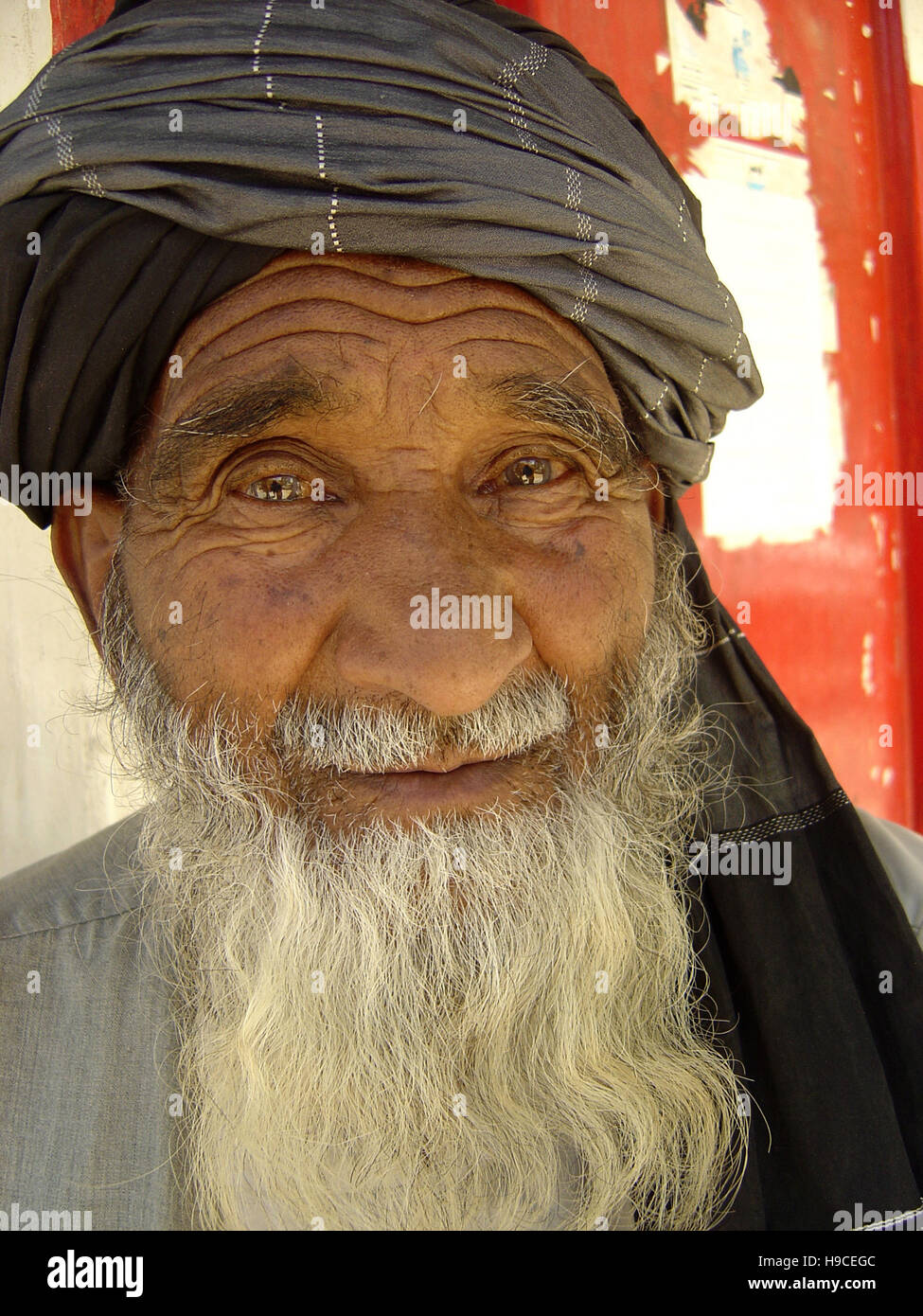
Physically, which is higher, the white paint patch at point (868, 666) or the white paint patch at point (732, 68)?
the white paint patch at point (732, 68)

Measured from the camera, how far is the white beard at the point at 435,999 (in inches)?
51.3

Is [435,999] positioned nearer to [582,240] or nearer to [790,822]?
[790,822]

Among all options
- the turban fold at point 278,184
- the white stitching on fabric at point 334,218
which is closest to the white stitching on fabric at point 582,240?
the turban fold at point 278,184

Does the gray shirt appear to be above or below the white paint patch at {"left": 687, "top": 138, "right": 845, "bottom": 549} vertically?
below

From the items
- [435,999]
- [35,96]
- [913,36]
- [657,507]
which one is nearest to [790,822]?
[657,507]

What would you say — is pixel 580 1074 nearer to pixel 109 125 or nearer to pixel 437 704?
pixel 437 704

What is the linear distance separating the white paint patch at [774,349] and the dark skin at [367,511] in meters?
1.15

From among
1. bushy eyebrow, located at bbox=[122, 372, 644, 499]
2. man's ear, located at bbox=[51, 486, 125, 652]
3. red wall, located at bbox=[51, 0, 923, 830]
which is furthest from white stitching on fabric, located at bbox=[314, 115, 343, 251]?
red wall, located at bbox=[51, 0, 923, 830]

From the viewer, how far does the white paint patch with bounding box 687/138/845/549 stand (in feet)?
8.13

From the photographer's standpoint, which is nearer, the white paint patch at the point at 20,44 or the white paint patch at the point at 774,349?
the white paint patch at the point at 20,44

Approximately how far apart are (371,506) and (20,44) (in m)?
1.48

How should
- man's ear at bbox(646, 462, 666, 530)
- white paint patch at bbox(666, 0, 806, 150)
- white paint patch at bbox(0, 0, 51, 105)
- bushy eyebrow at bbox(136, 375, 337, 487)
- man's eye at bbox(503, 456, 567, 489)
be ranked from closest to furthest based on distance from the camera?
bushy eyebrow at bbox(136, 375, 337, 487), man's eye at bbox(503, 456, 567, 489), man's ear at bbox(646, 462, 666, 530), white paint patch at bbox(0, 0, 51, 105), white paint patch at bbox(666, 0, 806, 150)

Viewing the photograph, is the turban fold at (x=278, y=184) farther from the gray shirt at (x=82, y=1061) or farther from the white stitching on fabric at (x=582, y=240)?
the gray shirt at (x=82, y=1061)

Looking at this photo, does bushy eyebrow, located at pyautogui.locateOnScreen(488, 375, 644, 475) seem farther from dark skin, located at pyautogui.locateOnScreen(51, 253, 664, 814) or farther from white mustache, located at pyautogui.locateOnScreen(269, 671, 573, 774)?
white mustache, located at pyautogui.locateOnScreen(269, 671, 573, 774)
